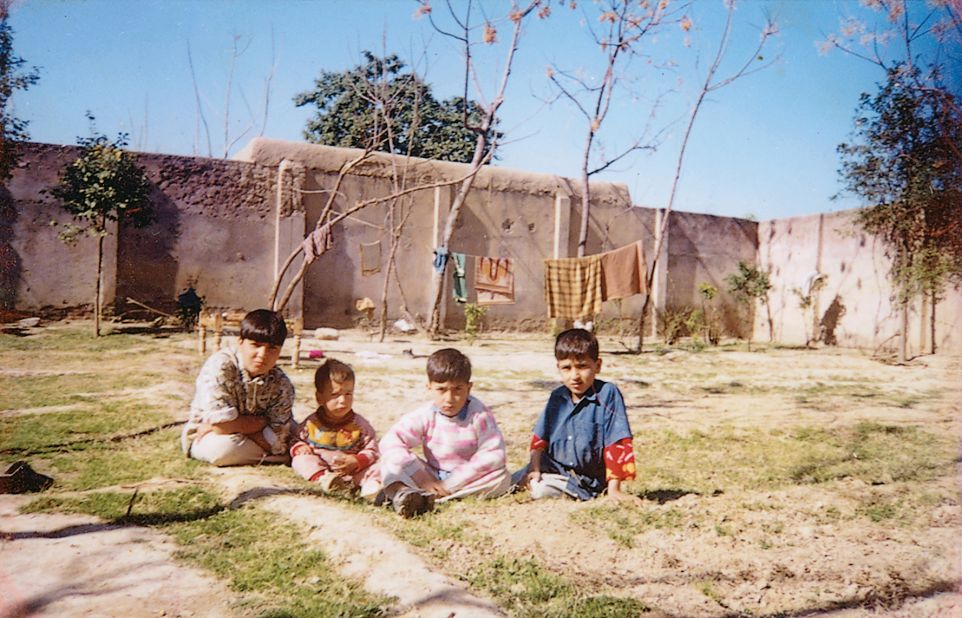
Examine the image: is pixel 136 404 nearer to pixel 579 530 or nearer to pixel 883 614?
pixel 579 530

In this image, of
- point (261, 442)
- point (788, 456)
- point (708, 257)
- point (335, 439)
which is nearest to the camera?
point (335, 439)

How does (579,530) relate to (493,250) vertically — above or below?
below

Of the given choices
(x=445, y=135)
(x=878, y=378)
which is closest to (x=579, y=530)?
(x=878, y=378)

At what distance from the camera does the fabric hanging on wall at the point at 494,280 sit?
41.3 feet

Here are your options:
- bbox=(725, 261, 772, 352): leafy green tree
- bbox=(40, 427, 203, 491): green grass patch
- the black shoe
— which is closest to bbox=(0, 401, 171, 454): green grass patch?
bbox=(40, 427, 203, 491): green grass patch

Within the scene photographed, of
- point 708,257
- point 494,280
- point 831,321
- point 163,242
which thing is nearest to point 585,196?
point 494,280

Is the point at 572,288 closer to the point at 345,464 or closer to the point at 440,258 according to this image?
the point at 440,258

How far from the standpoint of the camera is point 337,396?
10.3 feet

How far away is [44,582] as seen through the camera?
1886mm

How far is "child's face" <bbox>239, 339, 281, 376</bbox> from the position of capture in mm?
3180

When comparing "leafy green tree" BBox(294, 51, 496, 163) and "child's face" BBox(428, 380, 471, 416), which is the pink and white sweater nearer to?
"child's face" BBox(428, 380, 471, 416)

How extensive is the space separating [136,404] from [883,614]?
4.50 metres

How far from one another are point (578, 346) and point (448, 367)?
584 millimetres

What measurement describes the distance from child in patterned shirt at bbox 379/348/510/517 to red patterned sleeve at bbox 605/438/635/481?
0.45 meters
